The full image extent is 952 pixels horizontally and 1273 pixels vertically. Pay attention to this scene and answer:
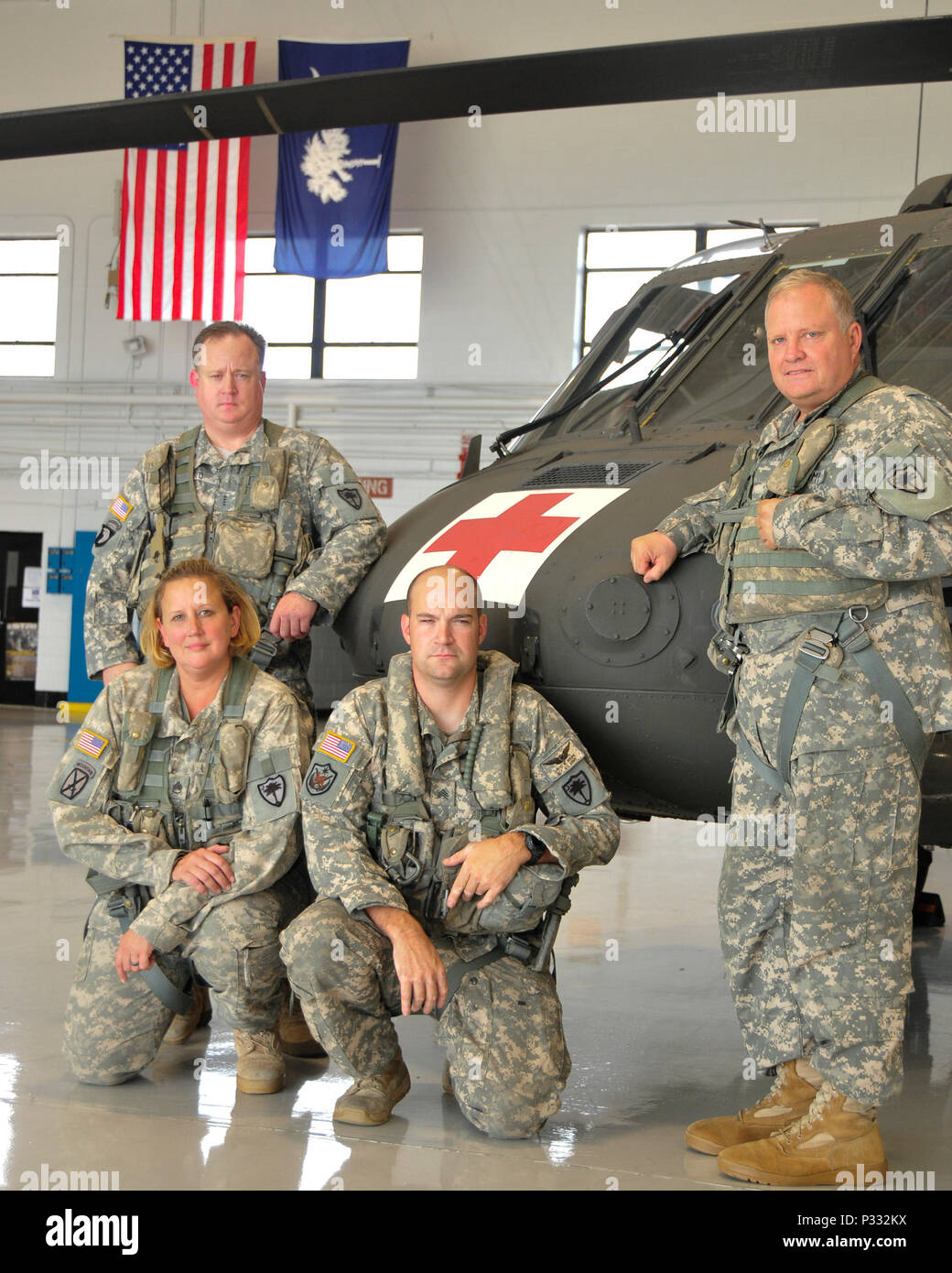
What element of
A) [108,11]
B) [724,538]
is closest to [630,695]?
[724,538]

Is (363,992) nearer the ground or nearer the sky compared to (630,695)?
nearer the ground

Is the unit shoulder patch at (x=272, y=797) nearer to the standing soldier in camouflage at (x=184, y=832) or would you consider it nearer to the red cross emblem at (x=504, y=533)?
the standing soldier in camouflage at (x=184, y=832)

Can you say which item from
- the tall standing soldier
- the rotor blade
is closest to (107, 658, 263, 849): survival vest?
the tall standing soldier

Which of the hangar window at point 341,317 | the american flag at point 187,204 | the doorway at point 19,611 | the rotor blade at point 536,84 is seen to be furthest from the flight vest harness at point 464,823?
the doorway at point 19,611

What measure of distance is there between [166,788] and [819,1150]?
6.25ft

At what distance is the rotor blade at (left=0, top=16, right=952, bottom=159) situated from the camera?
3.46 meters

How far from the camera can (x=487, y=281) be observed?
15.9m

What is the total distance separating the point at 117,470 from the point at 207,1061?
1477cm

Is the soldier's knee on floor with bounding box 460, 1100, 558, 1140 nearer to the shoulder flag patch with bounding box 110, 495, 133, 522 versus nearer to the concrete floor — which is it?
the concrete floor

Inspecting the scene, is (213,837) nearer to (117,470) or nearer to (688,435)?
(688,435)

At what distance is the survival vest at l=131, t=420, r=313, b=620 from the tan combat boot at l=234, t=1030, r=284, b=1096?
126 cm

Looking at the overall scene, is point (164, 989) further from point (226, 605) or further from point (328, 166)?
point (328, 166)

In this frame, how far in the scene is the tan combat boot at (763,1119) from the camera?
3.12 meters

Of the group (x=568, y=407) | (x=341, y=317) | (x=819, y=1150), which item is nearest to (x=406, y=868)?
(x=819, y=1150)
